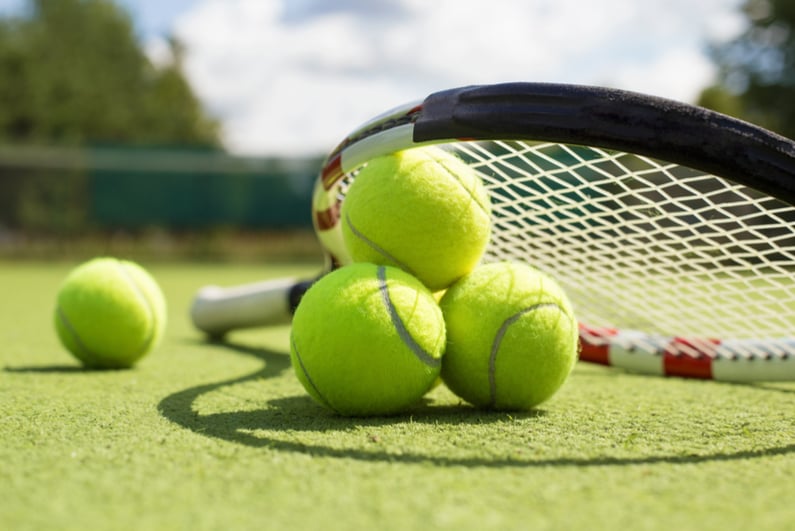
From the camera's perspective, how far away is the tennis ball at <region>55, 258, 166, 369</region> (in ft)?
9.59

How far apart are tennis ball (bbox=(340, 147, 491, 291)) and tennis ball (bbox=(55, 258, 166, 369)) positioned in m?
1.16

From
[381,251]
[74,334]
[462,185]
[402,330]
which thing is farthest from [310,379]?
[74,334]

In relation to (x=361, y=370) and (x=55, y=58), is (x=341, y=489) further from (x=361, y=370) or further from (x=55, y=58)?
(x=55, y=58)

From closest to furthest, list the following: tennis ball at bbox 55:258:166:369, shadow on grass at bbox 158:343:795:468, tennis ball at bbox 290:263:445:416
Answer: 1. shadow on grass at bbox 158:343:795:468
2. tennis ball at bbox 290:263:445:416
3. tennis ball at bbox 55:258:166:369

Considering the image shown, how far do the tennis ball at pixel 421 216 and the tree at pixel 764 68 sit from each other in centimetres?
2048

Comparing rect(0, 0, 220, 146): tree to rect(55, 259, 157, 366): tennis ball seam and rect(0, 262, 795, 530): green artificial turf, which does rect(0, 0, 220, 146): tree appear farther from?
rect(0, 262, 795, 530): green artificial turf

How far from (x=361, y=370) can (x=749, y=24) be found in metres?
22.6

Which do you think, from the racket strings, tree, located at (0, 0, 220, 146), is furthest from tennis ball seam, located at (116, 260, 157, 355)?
tree, located at (0, 0, 220, 146)

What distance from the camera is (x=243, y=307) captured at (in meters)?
3.66

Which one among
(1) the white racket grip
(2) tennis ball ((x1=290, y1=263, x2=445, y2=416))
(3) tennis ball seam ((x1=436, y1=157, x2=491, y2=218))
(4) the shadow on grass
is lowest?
(1) the white racket grip

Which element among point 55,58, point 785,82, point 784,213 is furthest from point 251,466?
point 55,58

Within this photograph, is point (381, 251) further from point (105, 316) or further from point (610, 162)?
point (105, 316)

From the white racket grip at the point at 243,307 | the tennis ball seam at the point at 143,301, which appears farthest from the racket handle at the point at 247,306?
the tennis ball seam at the point at 143,301

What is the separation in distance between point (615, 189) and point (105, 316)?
6.08 feet
